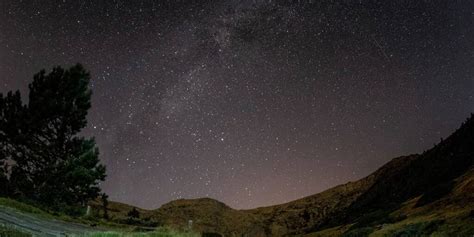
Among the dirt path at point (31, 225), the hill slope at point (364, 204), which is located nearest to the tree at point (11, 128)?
the dirt path at point (31, 225)

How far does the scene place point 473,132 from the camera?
61812 mm

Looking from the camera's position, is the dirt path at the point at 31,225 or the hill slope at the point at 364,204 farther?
the hill slope at the point at 364,204

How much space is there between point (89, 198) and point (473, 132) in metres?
53.3

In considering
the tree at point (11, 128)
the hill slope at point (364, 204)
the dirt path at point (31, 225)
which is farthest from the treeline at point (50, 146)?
the hill slope at point (364, 204)

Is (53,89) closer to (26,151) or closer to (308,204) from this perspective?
(26,151)

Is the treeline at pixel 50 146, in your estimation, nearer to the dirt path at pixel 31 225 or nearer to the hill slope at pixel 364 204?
the dirt path at pixel 31 225

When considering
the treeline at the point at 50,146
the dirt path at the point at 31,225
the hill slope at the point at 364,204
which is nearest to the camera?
the dirt path at the point at 31,225

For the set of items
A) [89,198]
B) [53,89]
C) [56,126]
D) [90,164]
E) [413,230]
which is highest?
[53,89]

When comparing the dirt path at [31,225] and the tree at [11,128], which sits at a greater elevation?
the tree at [11,128]

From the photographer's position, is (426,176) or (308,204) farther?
(308,204)

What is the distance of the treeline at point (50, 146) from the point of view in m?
27.8

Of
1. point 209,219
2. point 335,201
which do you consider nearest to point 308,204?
point 335,201

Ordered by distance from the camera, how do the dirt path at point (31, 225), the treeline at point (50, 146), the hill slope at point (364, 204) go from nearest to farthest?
the dirt path at point (31, 225), the treeline at point (50, 146), the hill slope at point (364, 204)

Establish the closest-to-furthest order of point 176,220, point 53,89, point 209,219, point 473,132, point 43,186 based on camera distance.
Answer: point 43,186, point 53,89, point 473,132, point 176,220, point 209,219
